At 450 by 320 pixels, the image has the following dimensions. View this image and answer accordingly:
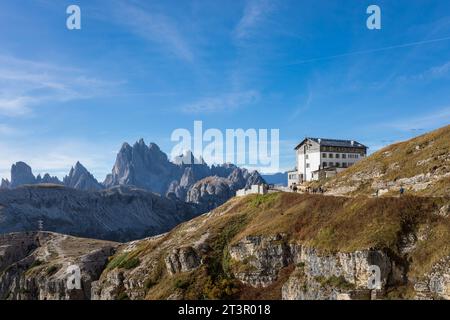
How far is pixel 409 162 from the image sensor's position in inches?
3553

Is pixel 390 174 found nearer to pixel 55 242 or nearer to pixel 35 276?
Answer: pixel 35 276

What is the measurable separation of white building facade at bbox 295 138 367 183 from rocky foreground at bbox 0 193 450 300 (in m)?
31.3

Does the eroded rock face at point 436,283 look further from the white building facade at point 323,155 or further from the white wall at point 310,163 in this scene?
the white wall at point 310,163

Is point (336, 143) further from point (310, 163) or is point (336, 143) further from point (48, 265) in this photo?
point (48, 265)

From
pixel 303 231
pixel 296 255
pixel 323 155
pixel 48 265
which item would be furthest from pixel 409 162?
pixel 48 265

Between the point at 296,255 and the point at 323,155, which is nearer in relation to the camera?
the point at 296,255

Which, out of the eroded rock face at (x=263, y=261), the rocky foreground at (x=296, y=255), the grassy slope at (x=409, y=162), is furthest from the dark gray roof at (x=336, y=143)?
the eroded rock face at (x=263, y=261)

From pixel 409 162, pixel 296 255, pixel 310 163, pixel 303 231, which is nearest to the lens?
pixel 296 255

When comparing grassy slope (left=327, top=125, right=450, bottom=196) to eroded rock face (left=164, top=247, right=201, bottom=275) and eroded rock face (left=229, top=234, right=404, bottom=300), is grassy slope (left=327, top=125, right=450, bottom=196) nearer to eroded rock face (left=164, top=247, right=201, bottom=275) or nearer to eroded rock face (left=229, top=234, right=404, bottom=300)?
eroded rock face (left=229, top=234, right=404, bottom=300)

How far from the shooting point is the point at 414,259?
51219mm

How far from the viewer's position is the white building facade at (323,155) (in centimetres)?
12588

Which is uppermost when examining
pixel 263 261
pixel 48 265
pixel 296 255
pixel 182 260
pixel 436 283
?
pixel 296 255

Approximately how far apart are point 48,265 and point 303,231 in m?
87.8

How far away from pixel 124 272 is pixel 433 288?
6432cm
